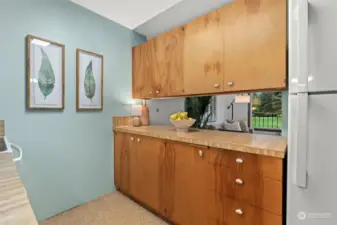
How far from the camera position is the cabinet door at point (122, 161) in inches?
87.2

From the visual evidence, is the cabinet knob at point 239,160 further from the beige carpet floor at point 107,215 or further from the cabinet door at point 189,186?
the beige carpet floor at point 107,215

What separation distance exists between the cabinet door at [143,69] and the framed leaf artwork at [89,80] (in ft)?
1.66

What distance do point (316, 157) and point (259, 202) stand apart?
0.50 m

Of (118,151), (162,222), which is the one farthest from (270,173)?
(118,151)

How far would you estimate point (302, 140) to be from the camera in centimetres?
81

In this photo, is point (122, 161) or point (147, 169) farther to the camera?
point (122, 161)

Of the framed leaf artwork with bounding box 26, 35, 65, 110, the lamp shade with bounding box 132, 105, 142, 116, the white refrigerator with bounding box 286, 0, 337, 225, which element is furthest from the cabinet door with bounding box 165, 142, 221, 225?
the framed leaf artwork with bounding box 26, 35, 65, 110

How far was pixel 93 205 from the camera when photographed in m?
2.06

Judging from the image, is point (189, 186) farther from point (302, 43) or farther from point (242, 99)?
point (302, 43)

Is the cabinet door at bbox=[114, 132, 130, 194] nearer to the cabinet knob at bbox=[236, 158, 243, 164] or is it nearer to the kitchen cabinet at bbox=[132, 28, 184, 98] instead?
the kitchen cabinet at bbox=[132, 28, 184, 98]

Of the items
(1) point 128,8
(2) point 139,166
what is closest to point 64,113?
(2) point 139,166

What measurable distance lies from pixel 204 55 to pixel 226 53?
24cm

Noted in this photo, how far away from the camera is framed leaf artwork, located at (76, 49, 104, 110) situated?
6.59 feet

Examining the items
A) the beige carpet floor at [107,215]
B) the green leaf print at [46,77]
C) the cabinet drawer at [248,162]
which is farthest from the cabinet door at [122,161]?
the cabinet drawer at [248,162]
